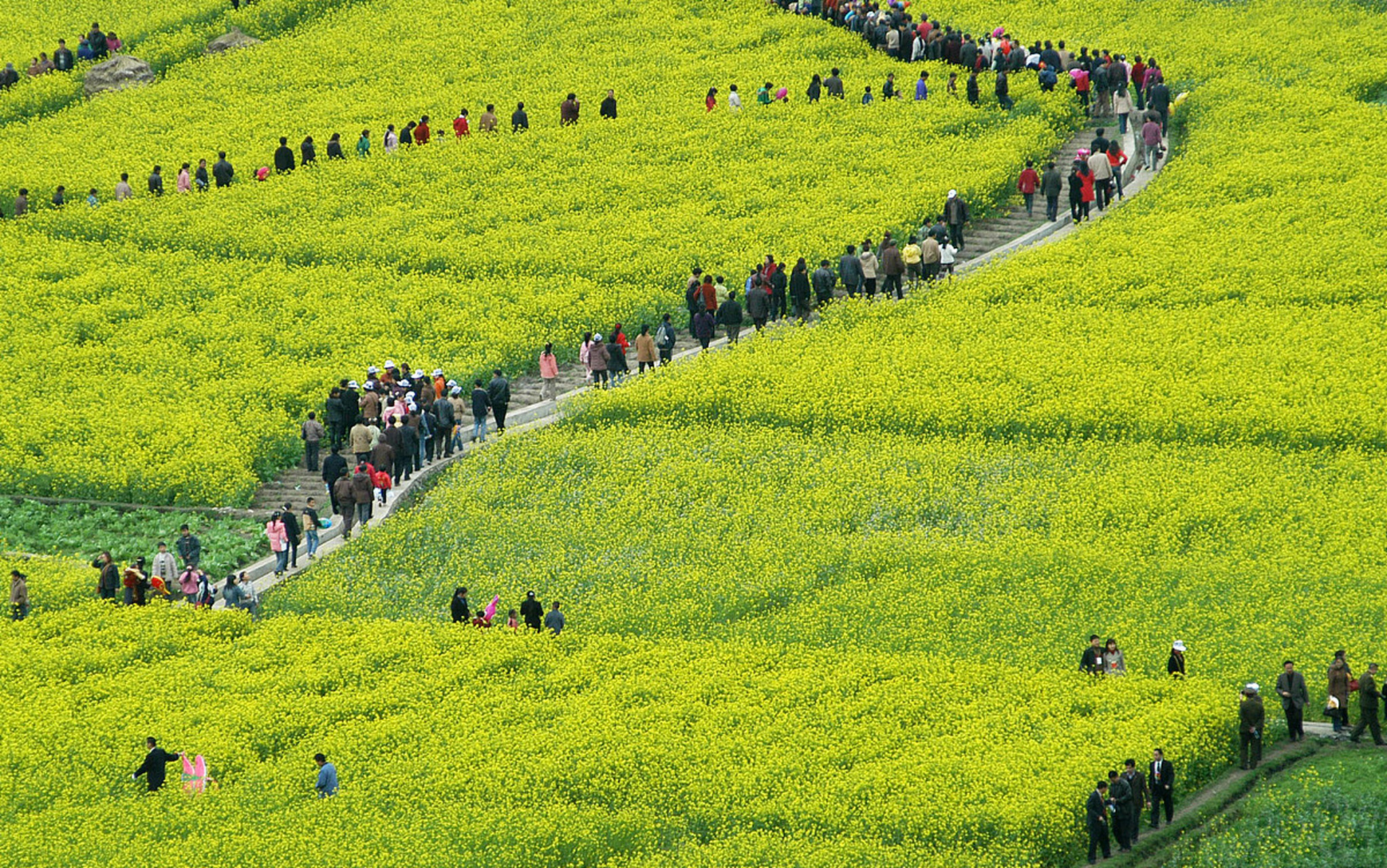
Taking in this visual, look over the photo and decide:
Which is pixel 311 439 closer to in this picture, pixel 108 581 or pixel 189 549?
pixel 189 549

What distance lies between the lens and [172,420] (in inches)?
1699

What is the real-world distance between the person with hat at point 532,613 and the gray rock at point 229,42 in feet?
138

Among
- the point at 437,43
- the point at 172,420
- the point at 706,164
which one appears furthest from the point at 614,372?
the point at 437,43

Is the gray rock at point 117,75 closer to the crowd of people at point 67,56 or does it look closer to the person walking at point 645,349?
the crowd of people at point 67,56

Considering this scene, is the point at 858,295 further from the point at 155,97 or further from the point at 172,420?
the point at 155,97

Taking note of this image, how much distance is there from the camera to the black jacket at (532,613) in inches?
1313

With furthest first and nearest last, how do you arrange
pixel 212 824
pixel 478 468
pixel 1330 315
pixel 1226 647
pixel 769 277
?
pixel 769 277 → pixel 1330 315 → pixel 478 468 → pixel 1226 647 → pixel 212 824

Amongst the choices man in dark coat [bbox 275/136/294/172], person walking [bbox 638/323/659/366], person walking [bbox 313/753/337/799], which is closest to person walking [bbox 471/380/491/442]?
person walking [bbox 638/323/659/366]

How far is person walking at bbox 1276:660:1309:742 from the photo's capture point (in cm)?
2772

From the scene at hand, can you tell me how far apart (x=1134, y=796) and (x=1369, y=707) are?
3997 mm

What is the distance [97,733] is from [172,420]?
1297 centimetres

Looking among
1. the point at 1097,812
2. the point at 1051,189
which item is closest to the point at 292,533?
the point at 1097,812

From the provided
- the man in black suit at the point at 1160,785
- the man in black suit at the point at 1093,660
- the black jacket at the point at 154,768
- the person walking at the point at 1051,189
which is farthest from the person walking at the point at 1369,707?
the person walking at the point at 1051,189

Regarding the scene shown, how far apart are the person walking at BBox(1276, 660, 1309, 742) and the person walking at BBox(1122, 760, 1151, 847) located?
2.95 metres
